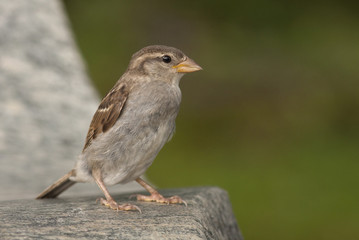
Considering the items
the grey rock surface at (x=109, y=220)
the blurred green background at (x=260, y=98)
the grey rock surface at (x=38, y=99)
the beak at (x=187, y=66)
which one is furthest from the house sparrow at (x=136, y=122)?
the blurred green background at (x=260, y=98)

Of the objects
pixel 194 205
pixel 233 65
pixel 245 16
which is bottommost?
pixel 194 205

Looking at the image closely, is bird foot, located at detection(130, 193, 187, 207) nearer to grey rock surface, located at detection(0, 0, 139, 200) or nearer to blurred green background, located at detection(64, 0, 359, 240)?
grey rock surface, located at detection(0, 0, 139, 200)

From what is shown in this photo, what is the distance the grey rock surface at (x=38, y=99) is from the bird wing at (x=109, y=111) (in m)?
1.28

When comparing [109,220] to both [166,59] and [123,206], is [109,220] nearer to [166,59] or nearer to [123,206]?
[123,206]

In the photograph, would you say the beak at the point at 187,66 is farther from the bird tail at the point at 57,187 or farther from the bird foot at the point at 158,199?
the bird tail at the point at 57,187

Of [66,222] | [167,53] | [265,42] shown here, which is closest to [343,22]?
[265,42]

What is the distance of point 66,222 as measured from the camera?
119 inches

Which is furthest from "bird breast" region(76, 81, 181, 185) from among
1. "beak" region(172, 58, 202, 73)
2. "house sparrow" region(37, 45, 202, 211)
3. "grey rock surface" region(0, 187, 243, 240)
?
"grey rock surface" region(0, 187, 243, 240)

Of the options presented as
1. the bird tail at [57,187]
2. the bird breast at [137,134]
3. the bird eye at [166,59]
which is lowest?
the bird tail at [57,187]

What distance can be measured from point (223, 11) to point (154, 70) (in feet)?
35.8

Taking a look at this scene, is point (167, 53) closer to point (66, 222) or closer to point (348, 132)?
point (66, 222)

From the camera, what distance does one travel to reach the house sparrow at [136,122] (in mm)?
3572

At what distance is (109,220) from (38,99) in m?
4.12

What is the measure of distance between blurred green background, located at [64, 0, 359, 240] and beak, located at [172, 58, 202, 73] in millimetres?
4239
